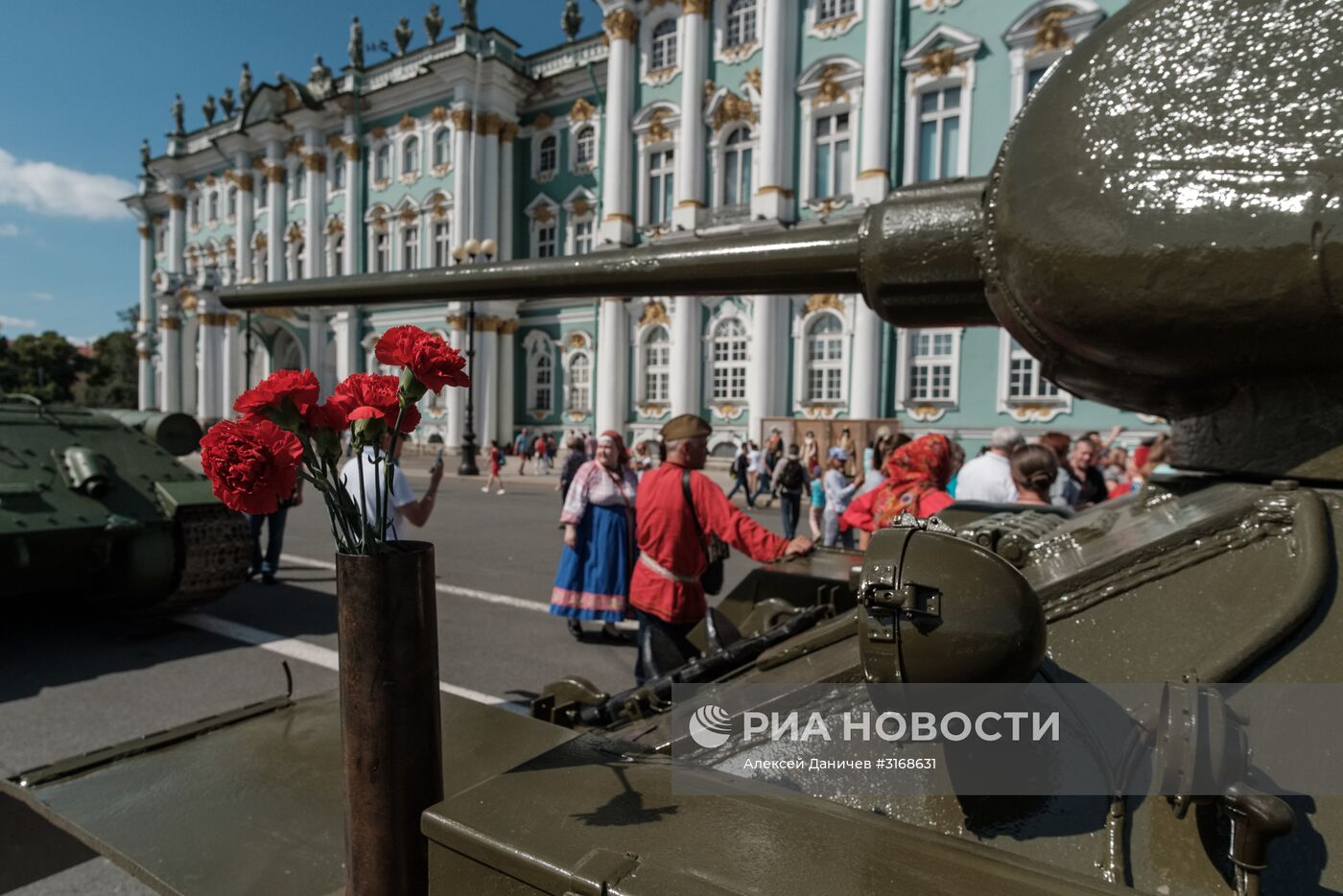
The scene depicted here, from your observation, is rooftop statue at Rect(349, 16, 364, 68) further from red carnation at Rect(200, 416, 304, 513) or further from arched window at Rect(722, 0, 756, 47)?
red carnation at Rect(200, 416, 304, 513)

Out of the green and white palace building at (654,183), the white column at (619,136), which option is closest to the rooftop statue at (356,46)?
the green and white palace building at (654,183)

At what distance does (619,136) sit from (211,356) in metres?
21.3

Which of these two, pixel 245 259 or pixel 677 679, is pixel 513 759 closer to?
pixel 677 679

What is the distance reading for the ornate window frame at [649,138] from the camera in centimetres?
2277

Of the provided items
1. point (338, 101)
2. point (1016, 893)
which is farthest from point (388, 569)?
point (338, 101)

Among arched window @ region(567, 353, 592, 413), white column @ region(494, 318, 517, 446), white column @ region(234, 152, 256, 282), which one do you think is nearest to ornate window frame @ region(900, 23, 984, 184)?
arched window @ region(567, 353, 592, 413)

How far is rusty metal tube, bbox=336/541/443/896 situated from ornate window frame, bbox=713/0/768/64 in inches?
891

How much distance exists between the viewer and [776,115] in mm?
20422

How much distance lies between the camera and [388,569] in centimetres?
122

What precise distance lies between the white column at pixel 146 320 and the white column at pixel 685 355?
30375 millimetres

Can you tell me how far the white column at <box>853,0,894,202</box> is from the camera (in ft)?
62.7

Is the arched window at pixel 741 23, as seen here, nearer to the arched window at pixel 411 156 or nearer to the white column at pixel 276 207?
the arched window at pixel 411 156

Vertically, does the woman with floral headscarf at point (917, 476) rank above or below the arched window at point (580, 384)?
below

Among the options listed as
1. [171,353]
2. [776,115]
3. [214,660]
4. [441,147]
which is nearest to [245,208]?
[171,353]
